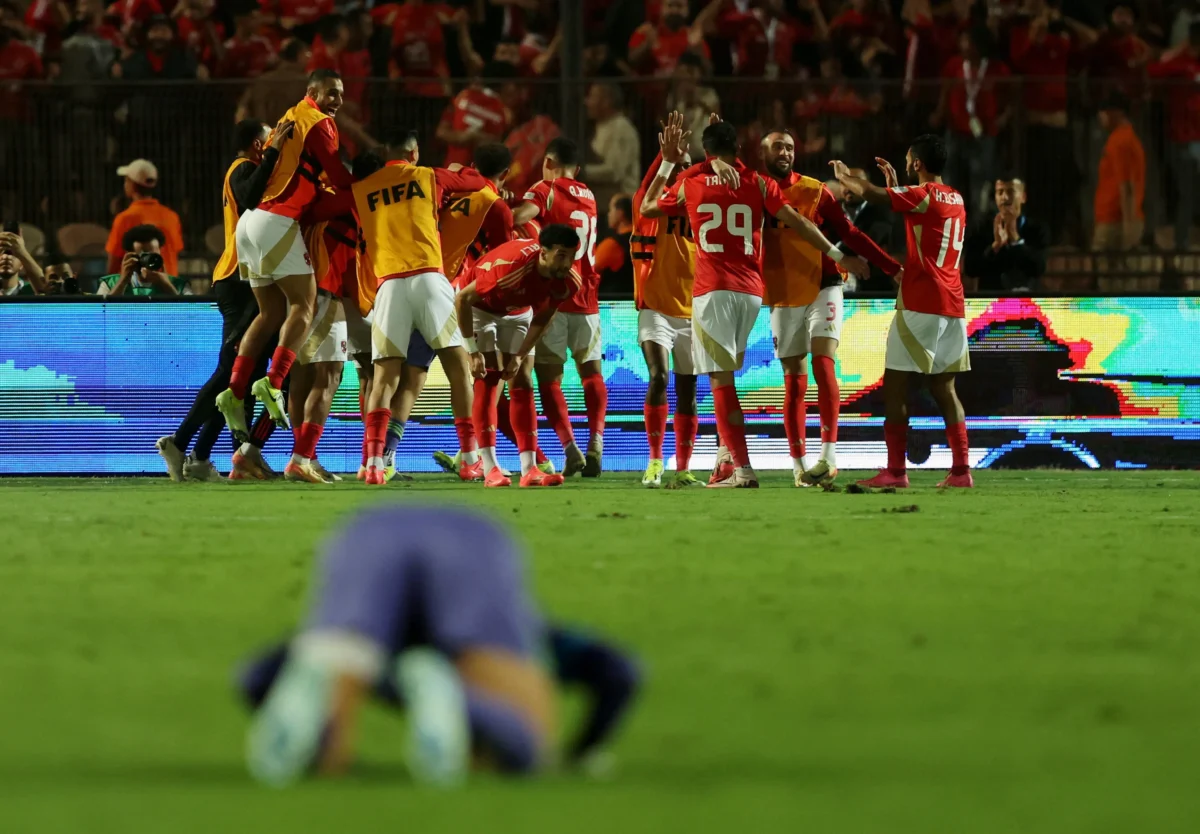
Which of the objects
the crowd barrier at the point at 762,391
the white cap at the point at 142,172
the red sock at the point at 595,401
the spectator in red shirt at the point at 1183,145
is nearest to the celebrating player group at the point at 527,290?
the red sock at the point at 595,401

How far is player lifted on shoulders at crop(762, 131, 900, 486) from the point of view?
12242mm

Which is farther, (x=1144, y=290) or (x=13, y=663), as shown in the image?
(x=1144, y=290)

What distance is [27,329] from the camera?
14492 millimetres

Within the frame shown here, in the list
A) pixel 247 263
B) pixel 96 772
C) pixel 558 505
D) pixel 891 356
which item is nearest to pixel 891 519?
pixel 558 505

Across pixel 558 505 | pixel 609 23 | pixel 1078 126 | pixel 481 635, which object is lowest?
pixel 558 505

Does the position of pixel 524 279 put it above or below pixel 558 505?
above

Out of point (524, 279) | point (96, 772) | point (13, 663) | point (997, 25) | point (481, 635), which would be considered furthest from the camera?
point (997, 25)

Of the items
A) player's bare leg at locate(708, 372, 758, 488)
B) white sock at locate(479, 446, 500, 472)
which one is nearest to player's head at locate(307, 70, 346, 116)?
white sock at locate(479, 446, 500, 472)

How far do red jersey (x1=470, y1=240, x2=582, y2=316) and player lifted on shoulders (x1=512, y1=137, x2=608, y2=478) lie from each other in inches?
54.3

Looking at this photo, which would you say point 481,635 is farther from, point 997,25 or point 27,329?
point 997,25

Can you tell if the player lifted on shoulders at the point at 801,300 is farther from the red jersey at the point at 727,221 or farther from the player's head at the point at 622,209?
the player's head at the point at 622,209

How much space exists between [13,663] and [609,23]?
585 inches

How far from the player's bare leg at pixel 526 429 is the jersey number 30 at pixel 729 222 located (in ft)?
4.62

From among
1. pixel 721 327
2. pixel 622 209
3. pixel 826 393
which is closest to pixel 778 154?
pixel 721 327
